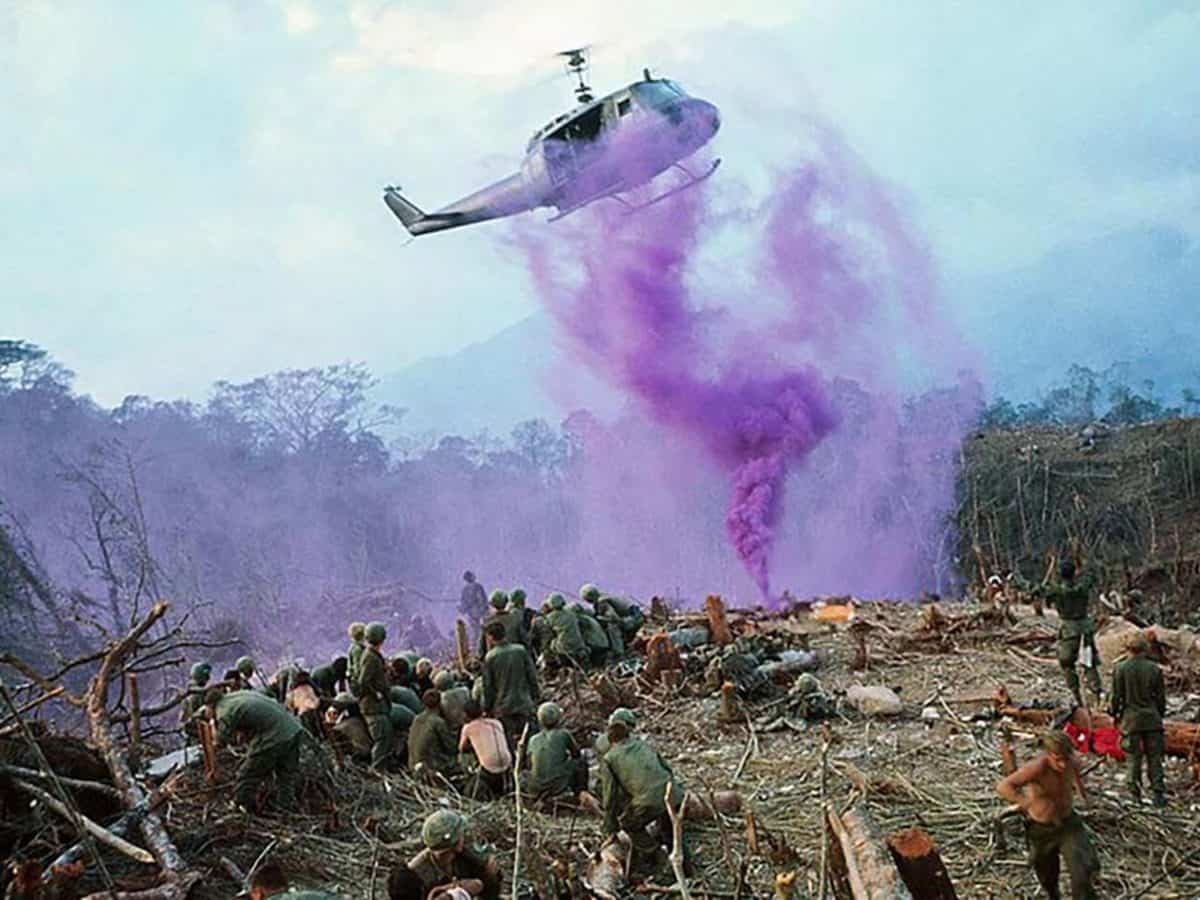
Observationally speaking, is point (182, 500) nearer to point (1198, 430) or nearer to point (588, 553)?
point (588, 553)

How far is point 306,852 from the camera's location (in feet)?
23.1

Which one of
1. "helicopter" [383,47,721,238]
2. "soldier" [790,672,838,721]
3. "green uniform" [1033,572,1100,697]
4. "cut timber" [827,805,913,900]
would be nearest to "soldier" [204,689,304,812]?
"cut timber" [827,805,913,900]

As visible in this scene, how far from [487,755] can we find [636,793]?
7.32ft

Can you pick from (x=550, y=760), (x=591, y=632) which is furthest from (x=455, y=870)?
(x=591, y=632)

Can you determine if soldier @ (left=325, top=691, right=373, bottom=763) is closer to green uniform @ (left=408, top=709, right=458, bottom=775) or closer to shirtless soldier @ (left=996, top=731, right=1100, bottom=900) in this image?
green uniform @ (left=408, top=709, right=458, bottom=775)

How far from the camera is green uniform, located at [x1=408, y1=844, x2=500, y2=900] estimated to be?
16.9 feet

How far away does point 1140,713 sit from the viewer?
23.7 feet

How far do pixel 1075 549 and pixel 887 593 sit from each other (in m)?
20.0

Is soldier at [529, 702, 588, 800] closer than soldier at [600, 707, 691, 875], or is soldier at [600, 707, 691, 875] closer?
soldier at [600, 707, 691, 875]

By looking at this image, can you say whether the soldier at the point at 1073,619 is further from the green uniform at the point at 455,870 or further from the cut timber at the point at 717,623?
the green uniform at the point at 455,870

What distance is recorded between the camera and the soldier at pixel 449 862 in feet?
16.5

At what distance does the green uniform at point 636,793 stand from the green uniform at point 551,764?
3.93 ft

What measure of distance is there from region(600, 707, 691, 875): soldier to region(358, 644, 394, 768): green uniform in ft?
10.7

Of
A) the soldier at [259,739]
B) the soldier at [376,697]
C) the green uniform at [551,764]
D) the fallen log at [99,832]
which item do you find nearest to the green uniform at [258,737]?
the soldier at [259,739]
